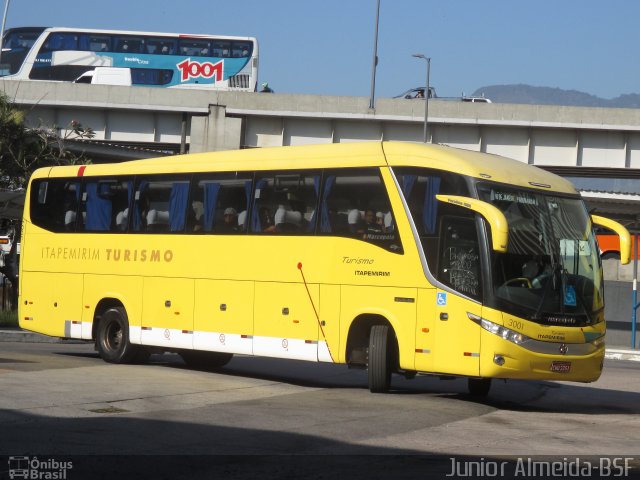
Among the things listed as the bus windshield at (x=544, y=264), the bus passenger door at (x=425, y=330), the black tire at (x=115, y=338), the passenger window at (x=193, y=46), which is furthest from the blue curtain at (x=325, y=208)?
the passenger window at (x=193, y=46)

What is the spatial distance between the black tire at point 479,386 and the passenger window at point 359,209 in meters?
2.67

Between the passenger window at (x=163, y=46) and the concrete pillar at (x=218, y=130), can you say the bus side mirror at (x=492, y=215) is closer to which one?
the concrete pillar at (x=218, y=130)

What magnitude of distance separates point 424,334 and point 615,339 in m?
24.0

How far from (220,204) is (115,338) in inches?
142

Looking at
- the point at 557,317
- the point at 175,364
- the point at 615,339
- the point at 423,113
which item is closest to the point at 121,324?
the point at 175,364

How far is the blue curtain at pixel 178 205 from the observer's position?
19.0m

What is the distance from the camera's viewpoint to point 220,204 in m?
18.4

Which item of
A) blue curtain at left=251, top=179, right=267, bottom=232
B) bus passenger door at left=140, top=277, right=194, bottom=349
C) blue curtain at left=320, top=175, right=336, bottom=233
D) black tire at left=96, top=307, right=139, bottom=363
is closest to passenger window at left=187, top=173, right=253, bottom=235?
blue curtain at left=251, top=179, right=267, bottom=232

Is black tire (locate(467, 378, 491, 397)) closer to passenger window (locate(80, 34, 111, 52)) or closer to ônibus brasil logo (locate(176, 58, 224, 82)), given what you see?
ônibus brasil logo (locate(176, 58, 224, 82))

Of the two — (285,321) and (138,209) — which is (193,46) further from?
(285,321)

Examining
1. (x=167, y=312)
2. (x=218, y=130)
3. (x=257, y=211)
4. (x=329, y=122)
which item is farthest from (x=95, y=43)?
(x=257, y=211)

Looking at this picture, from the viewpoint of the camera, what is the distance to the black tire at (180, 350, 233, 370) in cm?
2048

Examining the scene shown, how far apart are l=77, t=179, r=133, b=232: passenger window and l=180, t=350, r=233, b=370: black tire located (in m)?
2.62

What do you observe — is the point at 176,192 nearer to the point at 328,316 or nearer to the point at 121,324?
the point at 121,324
